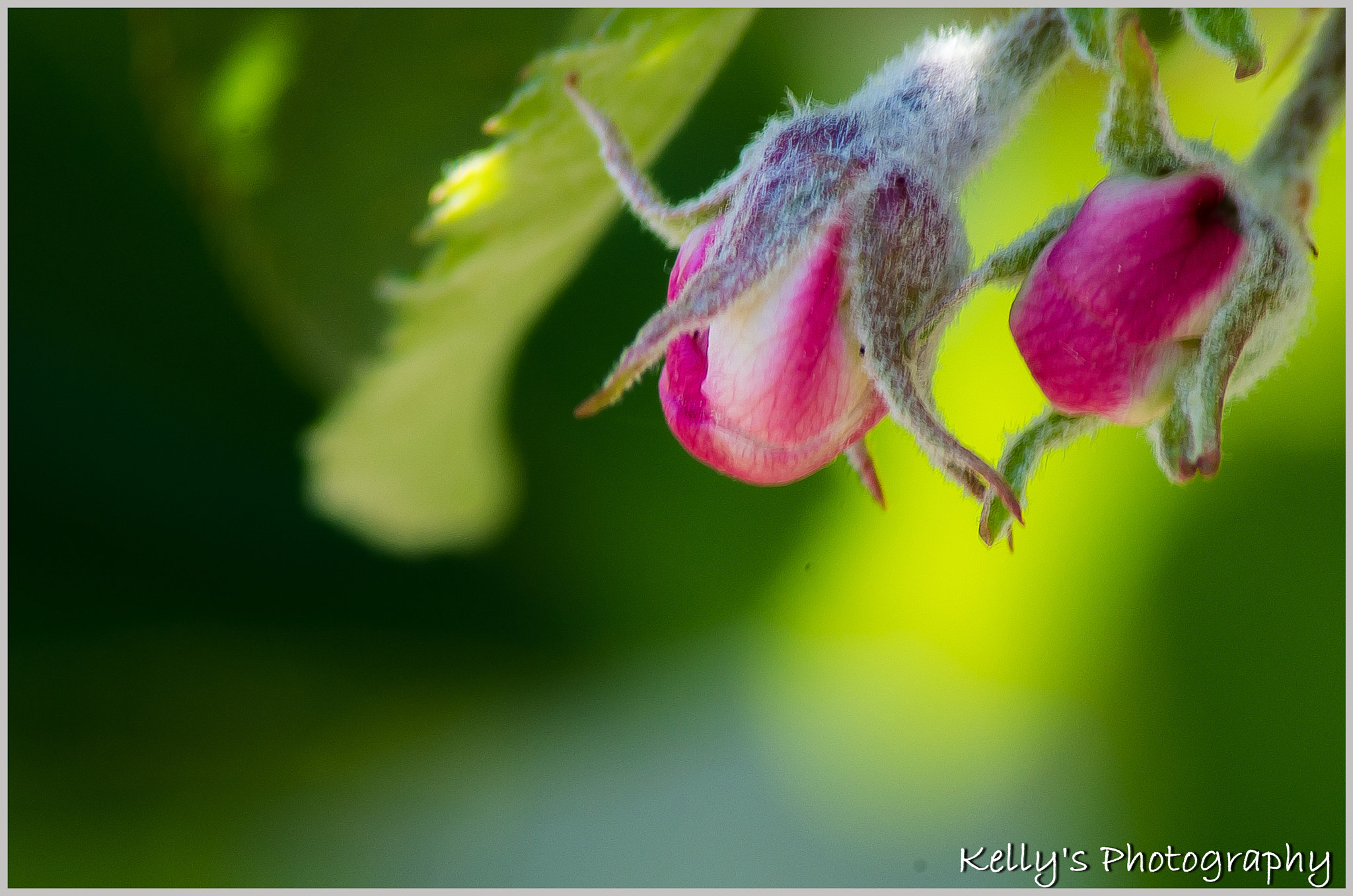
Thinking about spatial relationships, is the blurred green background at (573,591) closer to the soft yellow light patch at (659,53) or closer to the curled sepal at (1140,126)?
the soft yellow light patch at (659,53)

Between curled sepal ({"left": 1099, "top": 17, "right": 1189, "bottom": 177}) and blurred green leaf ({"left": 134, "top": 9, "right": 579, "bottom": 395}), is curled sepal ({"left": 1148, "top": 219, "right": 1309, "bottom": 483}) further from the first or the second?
blurred green leaf ({"left": 134, "top": 9, "right": 579, "bottom": 395})

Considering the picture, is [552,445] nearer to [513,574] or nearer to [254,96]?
[513,574]

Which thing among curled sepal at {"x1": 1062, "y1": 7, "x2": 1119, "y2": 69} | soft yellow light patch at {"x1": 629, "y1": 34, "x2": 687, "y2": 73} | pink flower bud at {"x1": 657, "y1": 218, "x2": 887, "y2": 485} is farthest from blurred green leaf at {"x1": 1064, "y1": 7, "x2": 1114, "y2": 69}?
soft yellow light patch at {"x1": 629, "y1": 34, "x2": 687, "y2": 73}

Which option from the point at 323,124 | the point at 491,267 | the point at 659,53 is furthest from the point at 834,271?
the point at 323,124

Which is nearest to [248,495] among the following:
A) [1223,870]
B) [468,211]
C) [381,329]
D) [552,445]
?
[552,445]

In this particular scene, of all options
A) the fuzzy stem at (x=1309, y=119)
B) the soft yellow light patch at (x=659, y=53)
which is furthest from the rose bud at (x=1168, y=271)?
the soft yellow light patch at (x=659, y=53)

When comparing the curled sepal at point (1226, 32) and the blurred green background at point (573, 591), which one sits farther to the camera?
the blurred green background at point (573, 591)
